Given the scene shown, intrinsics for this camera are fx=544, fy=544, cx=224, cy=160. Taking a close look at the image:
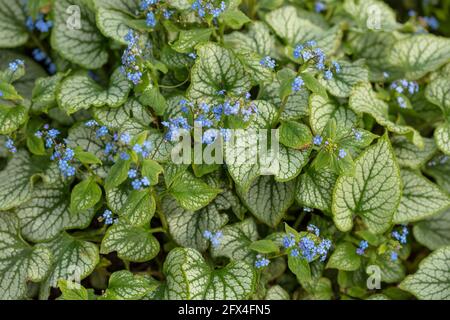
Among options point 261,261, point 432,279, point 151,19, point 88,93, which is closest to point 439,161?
point 432,279

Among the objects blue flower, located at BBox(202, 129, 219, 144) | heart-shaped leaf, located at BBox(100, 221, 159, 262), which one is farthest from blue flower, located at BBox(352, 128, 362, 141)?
heart-shaped leaf, located at BBox(100, 221, 159, 262)

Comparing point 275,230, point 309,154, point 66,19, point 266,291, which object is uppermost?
point 66,19

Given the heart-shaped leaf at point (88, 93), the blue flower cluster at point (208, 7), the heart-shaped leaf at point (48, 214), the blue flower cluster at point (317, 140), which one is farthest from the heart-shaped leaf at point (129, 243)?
the blue flower cluster at point (208, 7)

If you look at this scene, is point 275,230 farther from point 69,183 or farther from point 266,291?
point 69,183

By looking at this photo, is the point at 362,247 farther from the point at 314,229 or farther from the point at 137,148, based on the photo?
the point at 137,148

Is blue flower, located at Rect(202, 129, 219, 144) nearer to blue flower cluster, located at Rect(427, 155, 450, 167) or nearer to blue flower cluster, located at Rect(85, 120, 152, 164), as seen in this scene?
blue flower cluster, located at Rect(85, 120, 152, 164)

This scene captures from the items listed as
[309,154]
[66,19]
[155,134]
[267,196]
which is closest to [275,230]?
[267,196]
